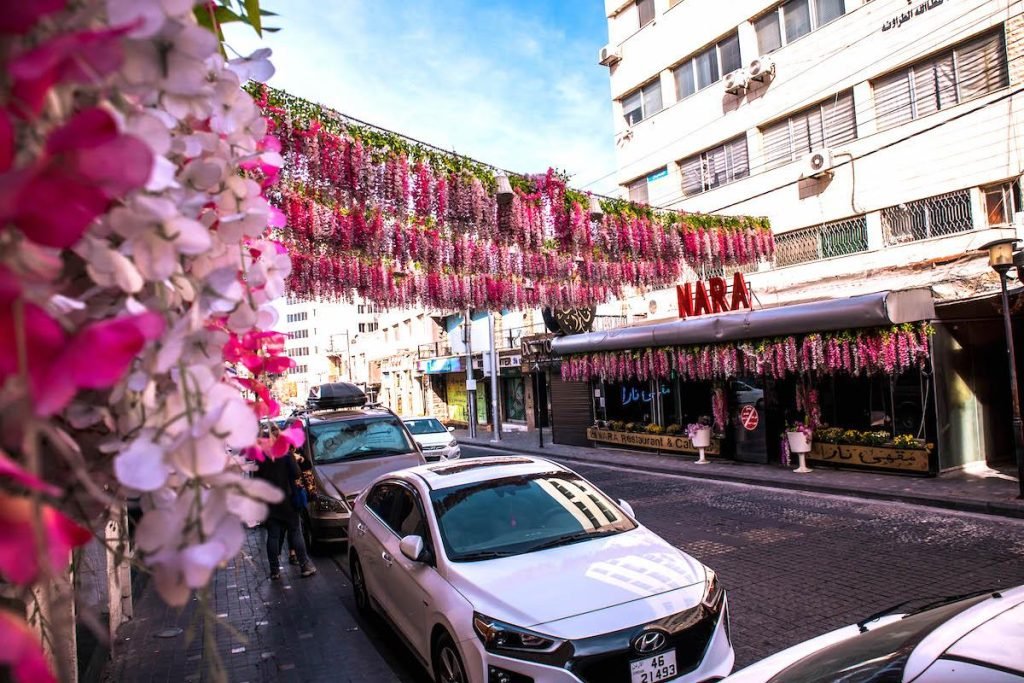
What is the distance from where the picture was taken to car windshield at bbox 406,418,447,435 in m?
22.1

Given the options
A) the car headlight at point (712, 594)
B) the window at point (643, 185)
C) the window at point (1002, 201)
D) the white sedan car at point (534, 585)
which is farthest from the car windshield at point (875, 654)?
the window at point (643, 185)

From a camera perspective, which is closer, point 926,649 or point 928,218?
point 926,649

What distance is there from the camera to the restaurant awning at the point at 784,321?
44.9 ft

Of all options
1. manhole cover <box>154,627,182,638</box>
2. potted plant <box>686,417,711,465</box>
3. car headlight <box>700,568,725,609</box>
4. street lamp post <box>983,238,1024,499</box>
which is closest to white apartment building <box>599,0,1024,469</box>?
street lamp post <box>983,238,1024,499</box>

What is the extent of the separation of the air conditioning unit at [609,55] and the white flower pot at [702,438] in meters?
15.9

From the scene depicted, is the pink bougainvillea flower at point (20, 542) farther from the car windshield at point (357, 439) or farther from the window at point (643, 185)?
the window at point (643, 185)

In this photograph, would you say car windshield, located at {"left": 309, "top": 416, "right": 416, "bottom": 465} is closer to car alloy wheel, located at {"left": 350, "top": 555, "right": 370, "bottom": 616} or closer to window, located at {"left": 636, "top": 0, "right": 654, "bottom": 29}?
car alloy wheel, located at {"left": 350, "top": 555, "right": 370, "bottom": 616}

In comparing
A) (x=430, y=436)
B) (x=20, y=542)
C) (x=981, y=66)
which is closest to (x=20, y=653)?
(x=20, y=542)

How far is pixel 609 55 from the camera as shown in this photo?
85.7 ft

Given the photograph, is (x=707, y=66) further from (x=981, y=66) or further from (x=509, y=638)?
(x=509, y=638)

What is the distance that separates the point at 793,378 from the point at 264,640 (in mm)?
14820

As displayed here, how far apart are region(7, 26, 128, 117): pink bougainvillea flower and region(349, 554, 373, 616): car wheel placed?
7163 millimetres

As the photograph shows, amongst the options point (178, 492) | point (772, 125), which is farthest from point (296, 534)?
point (772, 125)

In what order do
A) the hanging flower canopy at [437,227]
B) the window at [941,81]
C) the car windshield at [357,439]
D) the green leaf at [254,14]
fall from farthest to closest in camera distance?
1. the window at [941,81]
2. the car windshield at [357,439]
3. the hanging flower canopy at [437,227]
4. the green leaf at [254,14]
